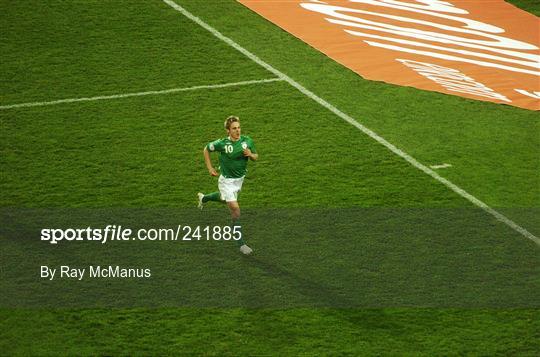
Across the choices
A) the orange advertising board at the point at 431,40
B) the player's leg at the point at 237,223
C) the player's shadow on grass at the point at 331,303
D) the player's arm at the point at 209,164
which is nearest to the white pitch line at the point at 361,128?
the orange advertising board at the point at 431,40

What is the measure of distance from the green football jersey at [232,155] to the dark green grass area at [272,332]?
1697mm

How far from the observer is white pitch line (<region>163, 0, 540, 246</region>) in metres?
14.5

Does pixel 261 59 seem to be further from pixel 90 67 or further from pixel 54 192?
pixel 54 192

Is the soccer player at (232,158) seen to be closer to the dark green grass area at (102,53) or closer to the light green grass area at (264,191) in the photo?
the light green grass area at (264,191)

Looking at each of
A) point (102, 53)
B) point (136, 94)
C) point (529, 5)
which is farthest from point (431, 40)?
point (102, 53)

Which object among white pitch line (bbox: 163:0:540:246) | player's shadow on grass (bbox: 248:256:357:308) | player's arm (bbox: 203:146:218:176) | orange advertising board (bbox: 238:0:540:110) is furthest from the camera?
orange advertising board (bbox: 238:0:540:110)

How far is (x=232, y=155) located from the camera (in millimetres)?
13102

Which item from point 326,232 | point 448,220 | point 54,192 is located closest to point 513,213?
point 448,220

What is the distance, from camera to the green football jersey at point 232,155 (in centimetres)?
1309

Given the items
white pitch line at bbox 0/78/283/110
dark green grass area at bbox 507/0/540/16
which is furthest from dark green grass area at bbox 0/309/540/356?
dark green grass area at bbox 507/0/540/16

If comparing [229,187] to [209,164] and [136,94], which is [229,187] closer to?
[209,164]

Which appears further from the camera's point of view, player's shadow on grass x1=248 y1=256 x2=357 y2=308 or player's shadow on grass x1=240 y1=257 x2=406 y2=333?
player's shadow on grass x1=248 y1=256 x2=357 y2=308

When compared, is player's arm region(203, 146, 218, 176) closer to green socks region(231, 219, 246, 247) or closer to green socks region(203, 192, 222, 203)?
green socks region(203, 192, 222, 203)

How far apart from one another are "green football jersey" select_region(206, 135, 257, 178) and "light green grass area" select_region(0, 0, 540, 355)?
1.01 meters
